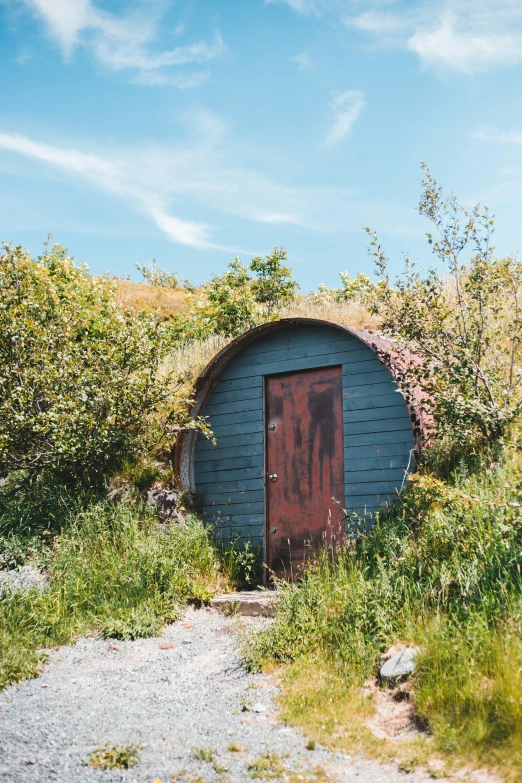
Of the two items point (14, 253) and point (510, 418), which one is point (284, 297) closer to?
point (14, 253)

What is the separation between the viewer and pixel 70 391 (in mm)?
8953

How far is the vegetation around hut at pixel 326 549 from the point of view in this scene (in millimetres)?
4535

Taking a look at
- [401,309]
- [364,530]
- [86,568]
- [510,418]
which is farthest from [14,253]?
[510,418]

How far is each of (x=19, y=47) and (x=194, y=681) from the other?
6551mm

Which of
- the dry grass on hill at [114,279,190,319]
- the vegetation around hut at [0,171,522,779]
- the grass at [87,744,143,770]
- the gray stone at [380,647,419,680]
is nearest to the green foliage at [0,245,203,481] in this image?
the vegetation around hut at [0,171,522,779]

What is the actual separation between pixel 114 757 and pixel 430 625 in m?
2.36

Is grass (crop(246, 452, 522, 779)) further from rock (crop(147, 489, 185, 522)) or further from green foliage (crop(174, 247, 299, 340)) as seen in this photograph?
green foliage (crop(174, 247, 299, 340))

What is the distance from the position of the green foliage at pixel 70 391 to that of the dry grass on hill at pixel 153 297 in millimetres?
10414

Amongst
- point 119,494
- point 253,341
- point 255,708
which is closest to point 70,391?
point 119,494

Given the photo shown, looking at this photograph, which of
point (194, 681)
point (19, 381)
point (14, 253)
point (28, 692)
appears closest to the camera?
point (28, 692)

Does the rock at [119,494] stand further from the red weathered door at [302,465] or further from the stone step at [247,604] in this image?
the stone step at [247,604]

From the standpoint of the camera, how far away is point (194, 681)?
5.55m

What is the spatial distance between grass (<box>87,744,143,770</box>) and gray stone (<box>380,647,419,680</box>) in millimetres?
1827

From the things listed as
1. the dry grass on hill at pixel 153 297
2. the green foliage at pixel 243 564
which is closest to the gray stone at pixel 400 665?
the green foliage at pixel 243 564
